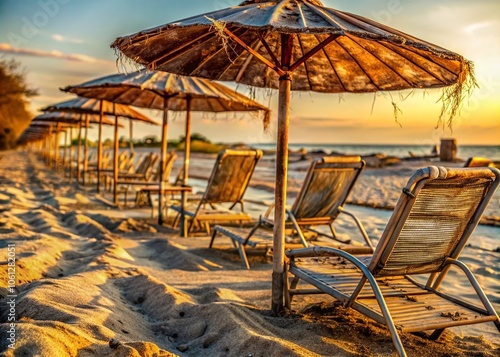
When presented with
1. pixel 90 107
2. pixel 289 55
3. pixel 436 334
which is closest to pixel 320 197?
pixel 289 55

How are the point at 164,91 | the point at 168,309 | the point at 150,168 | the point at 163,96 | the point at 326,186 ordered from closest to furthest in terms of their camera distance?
the point at 168,309, the point at 326,186, the point at 164,91, the point at 163,96, the point at 150,168

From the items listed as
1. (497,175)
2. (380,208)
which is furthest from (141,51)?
(380,208)

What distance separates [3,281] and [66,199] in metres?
7.79

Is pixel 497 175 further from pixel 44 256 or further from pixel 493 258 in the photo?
pixel 493 258

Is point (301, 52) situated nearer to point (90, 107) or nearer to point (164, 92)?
point (164, 92)

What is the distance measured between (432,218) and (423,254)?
254 mm

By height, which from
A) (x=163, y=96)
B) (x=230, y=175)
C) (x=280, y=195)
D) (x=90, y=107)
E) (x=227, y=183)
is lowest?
(x=227, y=183)

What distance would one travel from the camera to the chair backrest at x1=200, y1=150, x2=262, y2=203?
6.87 metres

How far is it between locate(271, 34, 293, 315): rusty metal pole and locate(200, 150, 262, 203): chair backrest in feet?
10.3

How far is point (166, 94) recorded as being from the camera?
8086 millimetres

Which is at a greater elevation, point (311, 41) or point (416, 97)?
point (311, 41)

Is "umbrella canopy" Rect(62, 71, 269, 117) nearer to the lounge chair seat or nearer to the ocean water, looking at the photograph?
the lounge chair seat

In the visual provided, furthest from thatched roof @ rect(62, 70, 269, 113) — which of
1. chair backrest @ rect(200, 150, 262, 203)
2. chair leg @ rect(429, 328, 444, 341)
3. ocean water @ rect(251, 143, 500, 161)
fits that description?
ocean water @ rect(251, 143, 500, 161)

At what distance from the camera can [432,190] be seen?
9.26 feet
